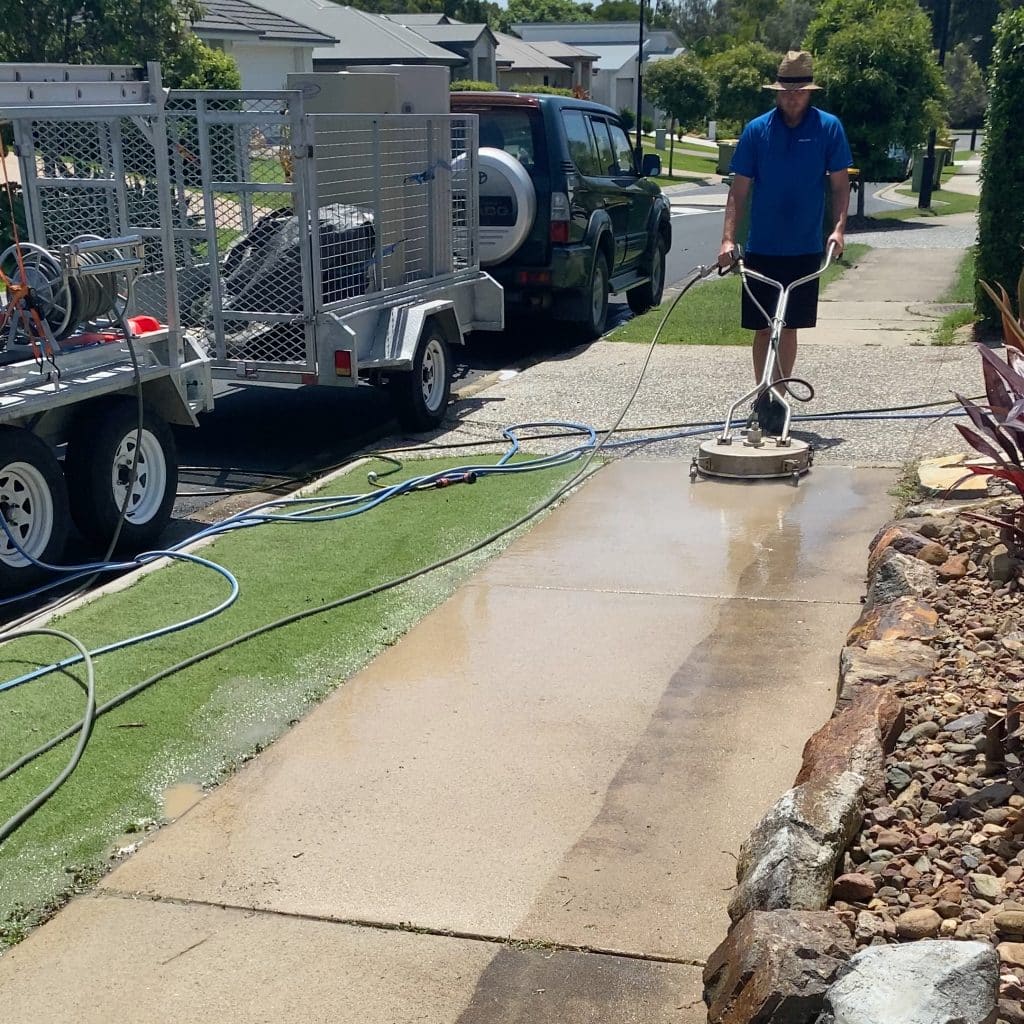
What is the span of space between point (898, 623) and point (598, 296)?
8061mm

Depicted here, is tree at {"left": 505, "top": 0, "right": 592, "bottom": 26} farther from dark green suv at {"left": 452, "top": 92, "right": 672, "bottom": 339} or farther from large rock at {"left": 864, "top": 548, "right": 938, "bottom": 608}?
large rock at {"left": 864, "top": 548, "right": 938, "bottom": 608}

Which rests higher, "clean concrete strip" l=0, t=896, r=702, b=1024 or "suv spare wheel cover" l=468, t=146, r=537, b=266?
"suv spare wheel cover" l=468, t=146, r=537, b=266

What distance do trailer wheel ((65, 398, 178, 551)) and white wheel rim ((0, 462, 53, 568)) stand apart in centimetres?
31

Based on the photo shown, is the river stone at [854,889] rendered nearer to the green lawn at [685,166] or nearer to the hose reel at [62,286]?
the hose reel at [62,286]

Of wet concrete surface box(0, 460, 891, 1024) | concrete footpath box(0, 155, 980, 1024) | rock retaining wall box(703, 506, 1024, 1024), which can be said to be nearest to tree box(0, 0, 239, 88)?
concrete footpath box(0, 155, 980, 1024)

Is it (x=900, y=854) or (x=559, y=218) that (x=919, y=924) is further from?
(x=559, y=218)

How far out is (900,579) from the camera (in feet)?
15.6

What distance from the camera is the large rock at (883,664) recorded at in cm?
395

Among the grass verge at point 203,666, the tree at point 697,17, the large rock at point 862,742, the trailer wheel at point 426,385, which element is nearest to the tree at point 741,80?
the trailer wheel at point 426,385

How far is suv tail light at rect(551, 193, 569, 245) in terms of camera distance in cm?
1102

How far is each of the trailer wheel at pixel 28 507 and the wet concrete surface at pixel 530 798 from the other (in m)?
1.83

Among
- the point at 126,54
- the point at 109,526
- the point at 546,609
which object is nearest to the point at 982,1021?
the point at 546,609

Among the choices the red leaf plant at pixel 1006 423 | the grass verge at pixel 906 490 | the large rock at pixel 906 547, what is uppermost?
the red leaf plant at pixel 1006 423

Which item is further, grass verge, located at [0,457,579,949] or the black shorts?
the black shorts
